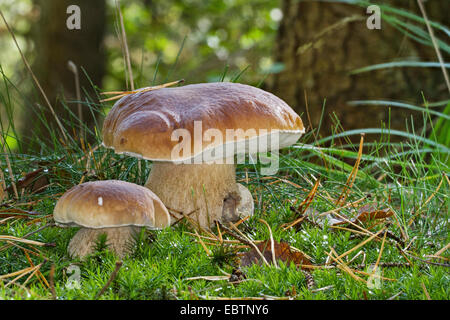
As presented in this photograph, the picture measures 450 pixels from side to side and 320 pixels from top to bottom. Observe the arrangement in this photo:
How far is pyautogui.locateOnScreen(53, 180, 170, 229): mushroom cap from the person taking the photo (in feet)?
4.58

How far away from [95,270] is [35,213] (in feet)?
1.95

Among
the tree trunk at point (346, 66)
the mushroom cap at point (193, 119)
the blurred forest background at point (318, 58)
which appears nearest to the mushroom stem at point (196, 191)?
the mushroom cap at point (193, 119)

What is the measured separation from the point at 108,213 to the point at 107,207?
20 millimetres

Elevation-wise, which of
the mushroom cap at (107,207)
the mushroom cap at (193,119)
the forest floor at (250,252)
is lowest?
the forest floor at (250,252)

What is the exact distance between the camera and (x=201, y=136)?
154 centimetres

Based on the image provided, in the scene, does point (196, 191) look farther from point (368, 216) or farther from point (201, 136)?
point (368, 216)

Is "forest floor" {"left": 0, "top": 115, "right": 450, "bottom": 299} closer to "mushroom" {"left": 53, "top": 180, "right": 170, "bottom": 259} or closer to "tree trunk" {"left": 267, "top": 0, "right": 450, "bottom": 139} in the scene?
"mushroom" {"left": 53, "top": 180, "right": 170, "bottom": 259}

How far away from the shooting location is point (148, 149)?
155 centimetres

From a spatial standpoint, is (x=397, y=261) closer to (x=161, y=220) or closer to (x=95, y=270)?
(x=161, y=220)

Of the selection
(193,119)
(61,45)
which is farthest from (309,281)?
(61,45)

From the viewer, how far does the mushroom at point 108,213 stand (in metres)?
1.40

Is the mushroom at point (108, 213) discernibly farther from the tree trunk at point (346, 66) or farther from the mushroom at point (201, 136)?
the tree trunk at point (346, 66)

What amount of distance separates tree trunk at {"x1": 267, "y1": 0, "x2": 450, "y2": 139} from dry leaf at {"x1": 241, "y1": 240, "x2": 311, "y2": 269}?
2361 millimetres

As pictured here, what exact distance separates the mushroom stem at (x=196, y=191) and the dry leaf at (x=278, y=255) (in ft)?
1.33
